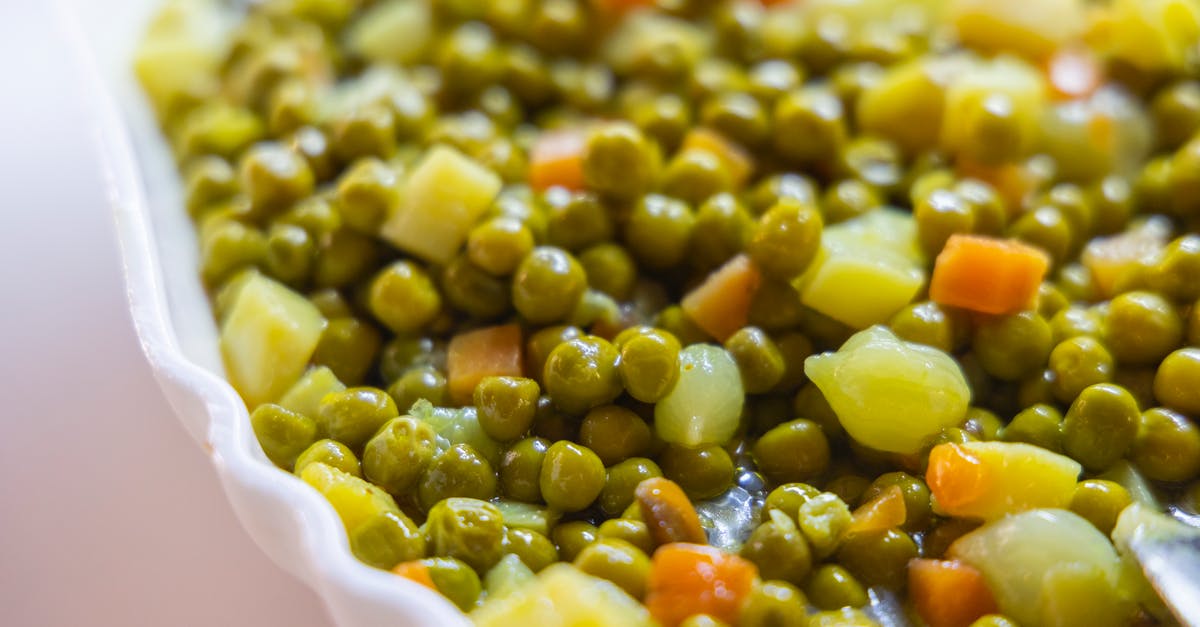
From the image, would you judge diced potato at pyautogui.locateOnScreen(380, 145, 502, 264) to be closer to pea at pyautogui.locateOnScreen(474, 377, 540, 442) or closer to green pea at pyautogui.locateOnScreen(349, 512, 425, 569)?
pea at pyautogui.locateOnScreen(474, 377, 540, 442)

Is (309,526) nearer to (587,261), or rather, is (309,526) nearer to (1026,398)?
(587,261)

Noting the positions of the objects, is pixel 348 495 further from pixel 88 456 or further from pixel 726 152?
pixel 726 152

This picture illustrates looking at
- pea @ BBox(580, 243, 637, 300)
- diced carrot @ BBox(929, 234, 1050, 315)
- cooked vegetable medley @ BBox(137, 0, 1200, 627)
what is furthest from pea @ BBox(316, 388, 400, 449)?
diced carrot @ BBox(929, 234, 1050, 315)

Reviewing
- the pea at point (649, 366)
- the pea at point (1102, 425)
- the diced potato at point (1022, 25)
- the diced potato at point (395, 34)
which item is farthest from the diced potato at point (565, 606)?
the diced potato at point (1022, 25)

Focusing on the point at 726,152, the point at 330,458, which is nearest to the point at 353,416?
the point at 330,458

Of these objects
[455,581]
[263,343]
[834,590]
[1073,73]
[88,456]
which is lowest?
[88,456]

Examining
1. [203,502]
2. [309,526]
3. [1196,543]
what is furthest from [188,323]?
[1196,543]

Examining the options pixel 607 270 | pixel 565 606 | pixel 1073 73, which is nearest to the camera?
pixel 565 606
